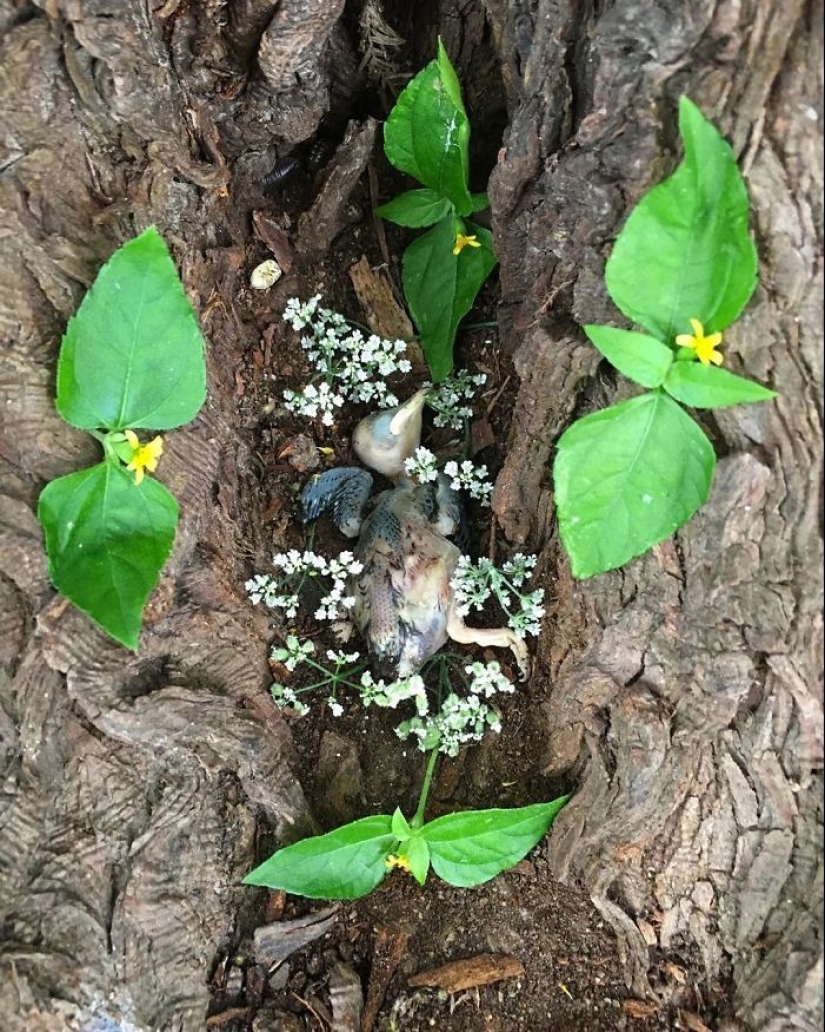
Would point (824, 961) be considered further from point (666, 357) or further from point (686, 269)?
point (686, 269)

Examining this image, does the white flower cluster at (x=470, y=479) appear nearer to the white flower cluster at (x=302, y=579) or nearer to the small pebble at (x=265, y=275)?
the white flower cluster at (x=302, y=579)

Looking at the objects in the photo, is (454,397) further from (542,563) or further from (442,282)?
(542,563)

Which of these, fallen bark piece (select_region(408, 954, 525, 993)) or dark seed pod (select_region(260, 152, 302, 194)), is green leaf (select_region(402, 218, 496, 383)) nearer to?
dark seed pod (select_region(260, 152, 302, 194))

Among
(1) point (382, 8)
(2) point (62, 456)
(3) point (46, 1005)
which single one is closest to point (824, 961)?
(3) point (46, 1005)

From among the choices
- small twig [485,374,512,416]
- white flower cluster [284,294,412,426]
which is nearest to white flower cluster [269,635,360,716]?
white flower cluster [284,294,412,426]

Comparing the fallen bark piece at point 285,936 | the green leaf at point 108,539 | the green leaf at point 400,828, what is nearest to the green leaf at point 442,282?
the green leaf at point 108,539

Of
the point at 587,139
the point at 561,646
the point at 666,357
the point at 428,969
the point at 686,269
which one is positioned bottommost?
the point at 428,969
